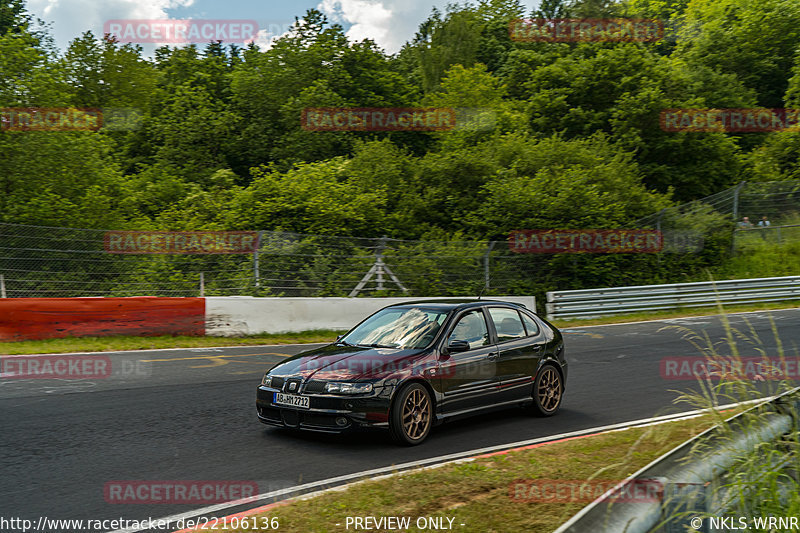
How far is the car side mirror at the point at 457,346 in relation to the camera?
796 centimetres

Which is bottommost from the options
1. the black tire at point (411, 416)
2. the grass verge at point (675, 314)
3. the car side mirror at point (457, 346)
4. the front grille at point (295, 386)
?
the grass verge at point (675, 314)

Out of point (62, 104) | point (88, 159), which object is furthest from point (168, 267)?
point (62, 104)

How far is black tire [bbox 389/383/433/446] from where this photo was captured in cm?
734

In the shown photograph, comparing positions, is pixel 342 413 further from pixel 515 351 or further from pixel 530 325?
pixel 530 325

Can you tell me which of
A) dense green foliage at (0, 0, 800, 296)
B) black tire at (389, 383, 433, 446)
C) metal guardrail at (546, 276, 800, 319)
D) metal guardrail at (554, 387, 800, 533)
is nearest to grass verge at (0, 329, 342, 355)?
dense green foliage at (0, 0, 800, 296)

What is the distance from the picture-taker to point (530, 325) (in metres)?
9.46

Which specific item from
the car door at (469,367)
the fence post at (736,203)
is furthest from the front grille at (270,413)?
the fence post at (736,203)

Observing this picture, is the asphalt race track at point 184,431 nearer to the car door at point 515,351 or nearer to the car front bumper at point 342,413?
the car front bumper at point 342,413

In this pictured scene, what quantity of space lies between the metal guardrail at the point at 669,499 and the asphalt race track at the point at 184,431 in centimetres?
373

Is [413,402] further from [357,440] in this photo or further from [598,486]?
[598,486]

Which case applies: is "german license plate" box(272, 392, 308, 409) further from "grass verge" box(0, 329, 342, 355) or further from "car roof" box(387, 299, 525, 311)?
"grass verge" box(0, 329, 342, 355)

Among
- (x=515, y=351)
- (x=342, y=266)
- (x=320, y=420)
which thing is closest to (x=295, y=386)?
(x=320, y=420)

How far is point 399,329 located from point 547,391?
2232 mm

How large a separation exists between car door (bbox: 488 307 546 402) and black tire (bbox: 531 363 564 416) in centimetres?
14
